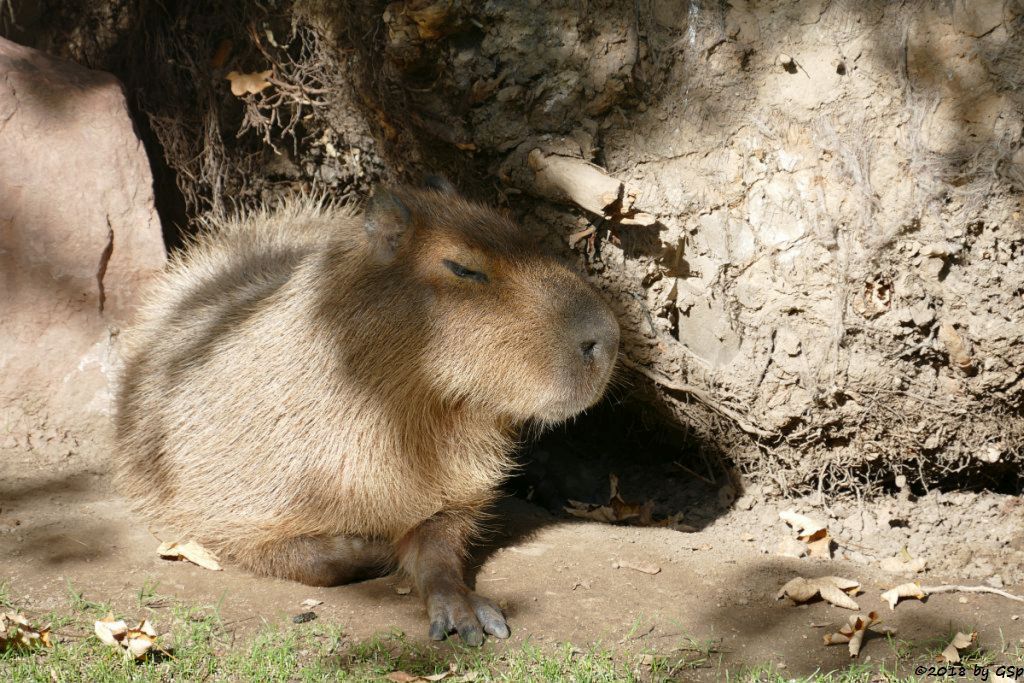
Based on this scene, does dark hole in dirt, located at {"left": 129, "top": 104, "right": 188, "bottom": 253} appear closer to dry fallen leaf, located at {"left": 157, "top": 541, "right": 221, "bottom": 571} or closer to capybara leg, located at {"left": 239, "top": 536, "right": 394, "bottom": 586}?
dry fallen leaf, located at {"left": 157, "top": 541, "right": 221, "bottom": 571}

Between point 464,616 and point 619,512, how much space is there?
1650 millimetres

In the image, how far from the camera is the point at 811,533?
3766 millimetres

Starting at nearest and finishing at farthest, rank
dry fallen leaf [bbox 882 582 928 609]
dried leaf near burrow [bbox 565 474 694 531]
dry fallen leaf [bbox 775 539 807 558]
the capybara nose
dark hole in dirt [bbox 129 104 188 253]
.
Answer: the capybara nose
dry fallen leaf [bbox 882 582 928 609]
dry fallen leaf [bbox 775 539 807 558]
dried leaf near burrow [bbox 565 474 694 531]
dark hole in dirt [bbox 129 104 188 253]

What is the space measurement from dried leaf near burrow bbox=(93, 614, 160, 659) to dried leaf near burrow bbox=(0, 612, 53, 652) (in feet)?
0.45

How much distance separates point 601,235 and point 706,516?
131cm

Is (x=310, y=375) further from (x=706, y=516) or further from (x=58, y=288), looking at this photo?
(x=706, y=516)

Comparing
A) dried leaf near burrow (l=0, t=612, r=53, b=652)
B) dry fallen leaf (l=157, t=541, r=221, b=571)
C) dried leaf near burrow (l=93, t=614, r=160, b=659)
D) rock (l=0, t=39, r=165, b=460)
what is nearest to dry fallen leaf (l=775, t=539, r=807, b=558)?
dry fallen leaf (l=157, t=541, r=221, b=571)

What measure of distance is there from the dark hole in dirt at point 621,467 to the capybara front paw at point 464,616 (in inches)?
53.1

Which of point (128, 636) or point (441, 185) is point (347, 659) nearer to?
point (128, 636)

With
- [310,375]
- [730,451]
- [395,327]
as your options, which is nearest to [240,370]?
[310,375]

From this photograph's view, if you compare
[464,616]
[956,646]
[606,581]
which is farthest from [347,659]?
[956,646]

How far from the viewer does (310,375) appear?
10.8 feet

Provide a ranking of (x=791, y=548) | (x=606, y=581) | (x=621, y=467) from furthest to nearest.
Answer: (x=621, y=467)
(x=791, y=548)
(x=606, y=581)

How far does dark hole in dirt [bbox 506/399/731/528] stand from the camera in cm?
451
